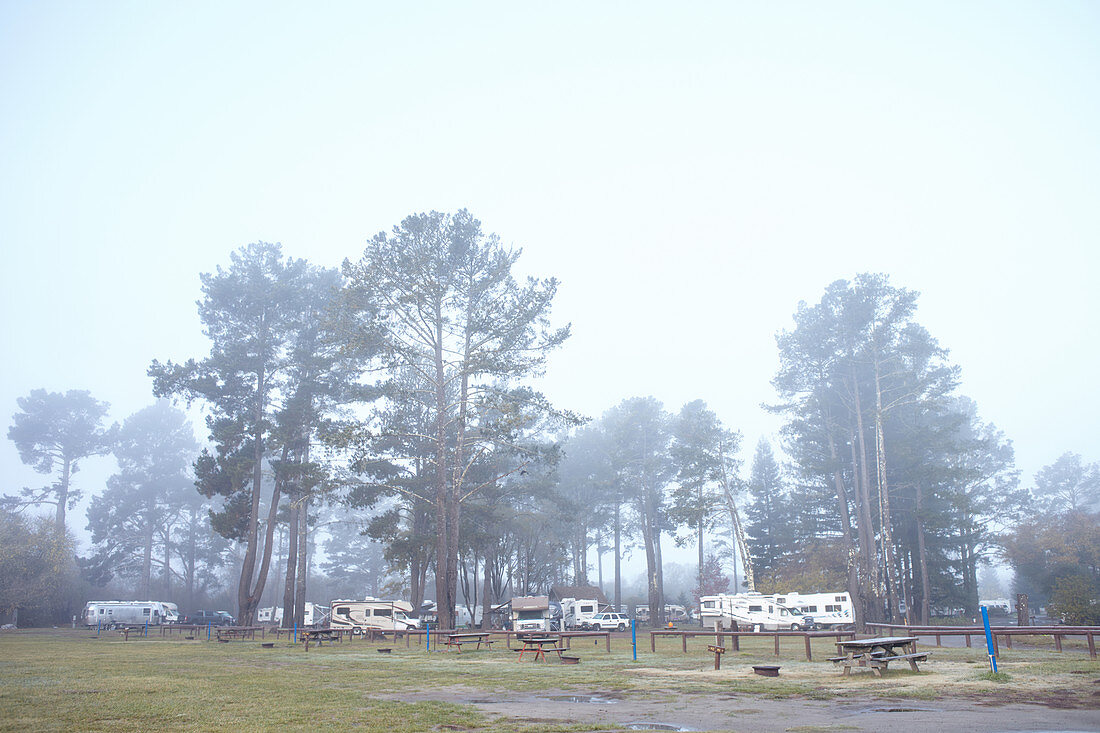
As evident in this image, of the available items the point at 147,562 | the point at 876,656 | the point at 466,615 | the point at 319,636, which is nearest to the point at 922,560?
the point at 876,656

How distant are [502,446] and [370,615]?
42.9ft

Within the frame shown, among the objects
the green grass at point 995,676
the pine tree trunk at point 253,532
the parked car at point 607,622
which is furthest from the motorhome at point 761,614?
the green grass at point 995,676

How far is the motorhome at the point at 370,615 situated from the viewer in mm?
41106

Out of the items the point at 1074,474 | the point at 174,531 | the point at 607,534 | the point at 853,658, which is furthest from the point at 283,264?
the point at 1074,474

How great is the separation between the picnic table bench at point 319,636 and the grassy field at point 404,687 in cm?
598

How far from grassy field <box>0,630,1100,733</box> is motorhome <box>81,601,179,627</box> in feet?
121

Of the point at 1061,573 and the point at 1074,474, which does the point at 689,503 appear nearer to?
the point at 1061,573

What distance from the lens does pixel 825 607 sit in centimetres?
4159

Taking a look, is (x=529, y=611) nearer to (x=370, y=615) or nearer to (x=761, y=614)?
(x=370, y=615)

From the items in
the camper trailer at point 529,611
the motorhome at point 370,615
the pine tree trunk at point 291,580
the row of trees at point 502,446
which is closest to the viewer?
the row of trees at point 502,446

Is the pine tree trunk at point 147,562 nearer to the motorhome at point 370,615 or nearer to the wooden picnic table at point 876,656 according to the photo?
the motorhome at point 370,615

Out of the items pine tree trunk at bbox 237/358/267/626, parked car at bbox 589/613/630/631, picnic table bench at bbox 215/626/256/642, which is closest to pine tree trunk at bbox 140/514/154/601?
pine tree trunk at bbox 237/358/267/626

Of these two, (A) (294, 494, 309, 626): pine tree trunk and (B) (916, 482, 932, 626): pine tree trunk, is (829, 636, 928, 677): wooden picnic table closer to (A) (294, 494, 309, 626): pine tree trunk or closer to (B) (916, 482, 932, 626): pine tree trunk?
(B) (916, 482, 932, 626): pine tree trunk

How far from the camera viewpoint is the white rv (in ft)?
170
